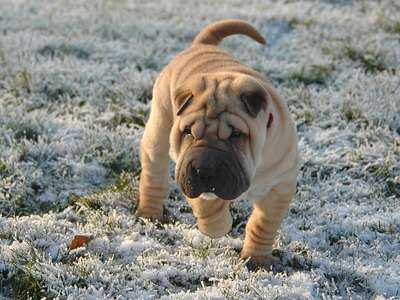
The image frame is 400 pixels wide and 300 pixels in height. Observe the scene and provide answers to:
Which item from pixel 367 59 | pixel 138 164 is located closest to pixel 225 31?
pixel 138 164

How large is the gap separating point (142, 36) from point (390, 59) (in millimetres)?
3090

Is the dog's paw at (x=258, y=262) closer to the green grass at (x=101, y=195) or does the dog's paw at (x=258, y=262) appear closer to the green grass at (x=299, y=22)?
the green grass at (x=101, y=195)

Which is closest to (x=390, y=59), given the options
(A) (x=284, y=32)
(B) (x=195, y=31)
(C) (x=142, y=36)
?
(A) (x=284, y=32)

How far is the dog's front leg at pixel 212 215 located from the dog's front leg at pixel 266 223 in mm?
184

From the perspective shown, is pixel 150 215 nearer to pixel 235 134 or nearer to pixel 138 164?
pixel 138 164

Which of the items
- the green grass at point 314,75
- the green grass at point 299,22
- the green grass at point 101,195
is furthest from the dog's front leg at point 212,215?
the green grass at point 299,22

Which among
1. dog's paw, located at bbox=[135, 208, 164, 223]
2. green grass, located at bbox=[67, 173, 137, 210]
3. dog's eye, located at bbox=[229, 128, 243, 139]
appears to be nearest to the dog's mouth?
dog's eye, located at bbox=[229, 128, 243, 139]

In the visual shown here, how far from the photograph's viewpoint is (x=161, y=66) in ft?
22.6

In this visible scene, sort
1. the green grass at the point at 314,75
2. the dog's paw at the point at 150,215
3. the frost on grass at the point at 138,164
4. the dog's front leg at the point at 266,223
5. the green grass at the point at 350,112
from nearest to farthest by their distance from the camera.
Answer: the frost on grass at the point at 138,164
the dog's front leg at the point at 266,223
the dog's paw at the point at 150,215
the green grass at the point at 350,112
the green grass at the point at 314,75

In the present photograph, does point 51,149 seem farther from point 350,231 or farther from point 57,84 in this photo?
point 350,231

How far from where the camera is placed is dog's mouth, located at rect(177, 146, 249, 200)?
9.45ft

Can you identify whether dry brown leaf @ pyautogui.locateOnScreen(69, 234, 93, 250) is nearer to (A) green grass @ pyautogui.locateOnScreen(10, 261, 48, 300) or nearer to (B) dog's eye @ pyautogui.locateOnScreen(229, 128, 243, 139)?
(A) green grass @ pyautogui.locateOnScreen(10, 261, 48, 300)

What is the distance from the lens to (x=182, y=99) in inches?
124

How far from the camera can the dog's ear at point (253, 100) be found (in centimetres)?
300
